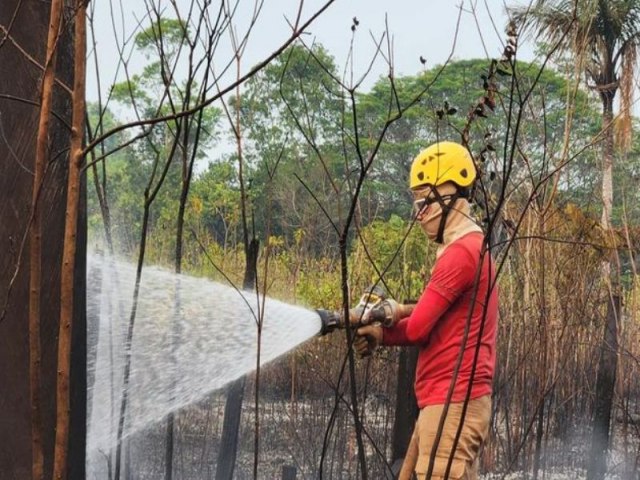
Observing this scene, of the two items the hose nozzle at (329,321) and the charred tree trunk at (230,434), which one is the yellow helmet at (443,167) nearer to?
the hose nozzle at (329,321)

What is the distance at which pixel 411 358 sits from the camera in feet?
12.4

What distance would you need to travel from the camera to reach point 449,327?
2.81 metres

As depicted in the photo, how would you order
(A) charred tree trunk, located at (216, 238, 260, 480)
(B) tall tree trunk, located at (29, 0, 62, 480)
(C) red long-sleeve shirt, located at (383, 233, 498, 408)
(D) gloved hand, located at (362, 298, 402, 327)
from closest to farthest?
(B) tall tree trunk, located at (29, 0, 62, 480), (C) red long-sleeve shirt, located at (383, 233, 498, 408), (D) gloved hand, located at (362, 298, 402, 327), (A) charred tree trunk, located at (216, 238, 260, 480)

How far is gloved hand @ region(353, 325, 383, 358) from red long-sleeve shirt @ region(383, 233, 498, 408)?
0.03 meters

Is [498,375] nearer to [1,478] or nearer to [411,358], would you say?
[411,358]

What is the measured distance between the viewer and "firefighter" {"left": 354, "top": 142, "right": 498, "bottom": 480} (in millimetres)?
2754

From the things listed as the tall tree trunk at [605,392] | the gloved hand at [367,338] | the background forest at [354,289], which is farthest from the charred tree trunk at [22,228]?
the tall tree trunk at [605,392]

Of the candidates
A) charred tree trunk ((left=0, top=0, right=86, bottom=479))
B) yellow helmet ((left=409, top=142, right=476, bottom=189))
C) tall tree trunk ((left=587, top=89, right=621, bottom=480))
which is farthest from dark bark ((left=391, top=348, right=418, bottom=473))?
tall tree trunk ((left=587, top=89, right=621, bottom=480))

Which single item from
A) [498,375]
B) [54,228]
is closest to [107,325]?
[54,228]

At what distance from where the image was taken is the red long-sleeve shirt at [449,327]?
2.75m

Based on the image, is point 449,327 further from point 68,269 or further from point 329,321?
point 68,269

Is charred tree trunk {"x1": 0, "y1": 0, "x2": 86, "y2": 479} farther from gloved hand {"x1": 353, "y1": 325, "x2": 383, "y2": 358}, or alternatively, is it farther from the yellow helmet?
the yellow helmet

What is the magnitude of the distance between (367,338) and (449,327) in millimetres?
245

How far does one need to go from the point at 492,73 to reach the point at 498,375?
4.26 meters
